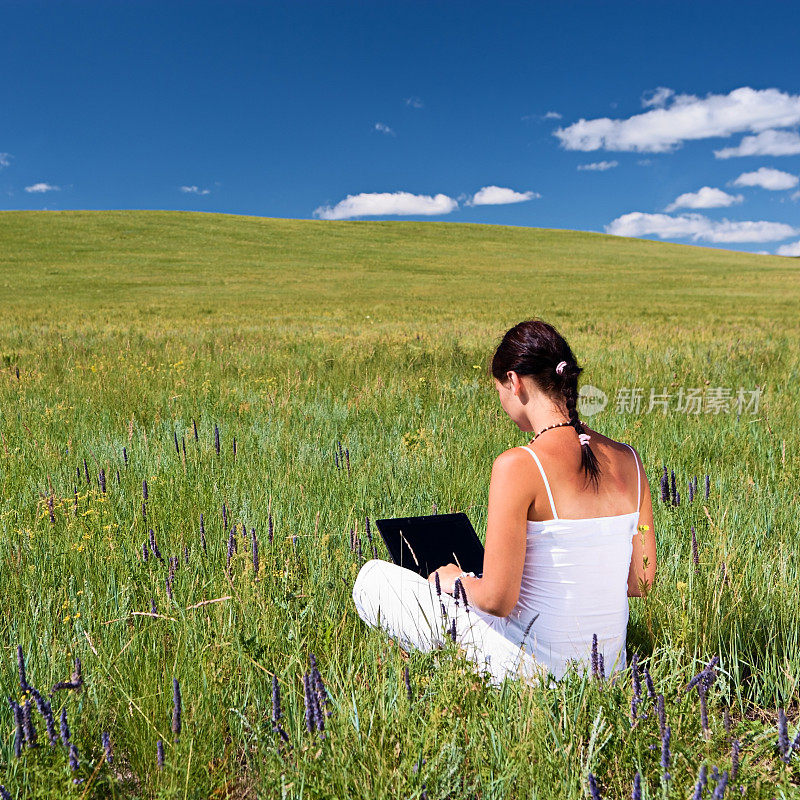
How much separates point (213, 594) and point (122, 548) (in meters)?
0.72

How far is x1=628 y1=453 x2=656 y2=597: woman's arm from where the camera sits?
7.60ft

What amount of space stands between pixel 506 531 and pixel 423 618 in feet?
2.23

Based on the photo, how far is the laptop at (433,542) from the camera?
108 inches

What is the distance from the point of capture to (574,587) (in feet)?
6.77

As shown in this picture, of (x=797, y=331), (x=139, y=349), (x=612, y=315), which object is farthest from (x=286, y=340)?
(x=612, y=315)

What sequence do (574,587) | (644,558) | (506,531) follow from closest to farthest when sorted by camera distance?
1. (506,531)
2. (574,587)
3. (644,558)

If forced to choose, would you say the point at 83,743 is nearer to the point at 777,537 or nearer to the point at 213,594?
the point at 213,594

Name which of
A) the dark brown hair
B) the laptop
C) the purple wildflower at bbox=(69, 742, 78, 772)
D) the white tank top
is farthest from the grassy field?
the dark brown hair

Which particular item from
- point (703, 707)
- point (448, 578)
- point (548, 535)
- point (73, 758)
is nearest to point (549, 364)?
point (548, 535)

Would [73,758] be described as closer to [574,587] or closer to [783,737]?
[574,587]

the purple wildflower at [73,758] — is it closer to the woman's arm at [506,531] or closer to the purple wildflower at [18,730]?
the purple wildflower at [18,730]

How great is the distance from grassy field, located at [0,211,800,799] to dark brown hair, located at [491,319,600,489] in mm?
758

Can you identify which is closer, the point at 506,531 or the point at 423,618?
the point at 506,531

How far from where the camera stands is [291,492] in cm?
389
